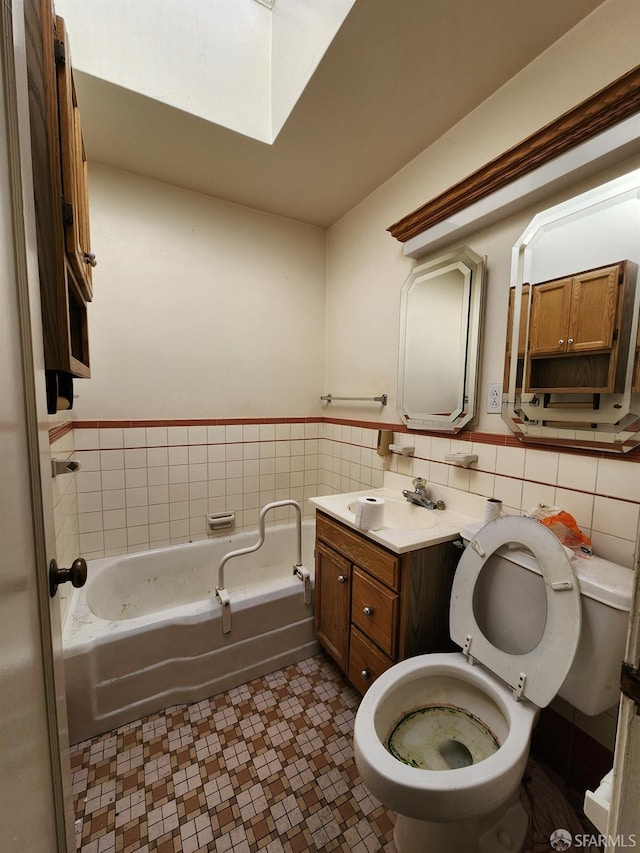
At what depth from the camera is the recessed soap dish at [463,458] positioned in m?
1.44

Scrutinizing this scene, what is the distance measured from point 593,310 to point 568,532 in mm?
714

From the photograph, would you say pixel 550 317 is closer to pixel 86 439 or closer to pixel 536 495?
pixel 536 495

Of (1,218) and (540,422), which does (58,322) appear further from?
(540,422)

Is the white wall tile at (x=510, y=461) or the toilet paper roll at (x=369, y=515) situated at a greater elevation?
the white wall tile at (x=510, y=461)

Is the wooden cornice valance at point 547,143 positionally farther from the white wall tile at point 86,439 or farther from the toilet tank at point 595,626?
the white wall tile at point 86,439

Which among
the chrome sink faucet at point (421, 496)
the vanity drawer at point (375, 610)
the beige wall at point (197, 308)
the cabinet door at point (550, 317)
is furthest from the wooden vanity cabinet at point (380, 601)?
the beige wall at point (197, 308)

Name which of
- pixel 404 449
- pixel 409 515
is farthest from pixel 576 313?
pixel 409 515

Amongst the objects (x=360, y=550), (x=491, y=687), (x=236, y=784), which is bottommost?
(x=236, y=784)

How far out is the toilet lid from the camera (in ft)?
2.93

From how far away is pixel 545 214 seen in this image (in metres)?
1.18

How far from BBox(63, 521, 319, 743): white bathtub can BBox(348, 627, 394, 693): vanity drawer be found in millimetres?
382

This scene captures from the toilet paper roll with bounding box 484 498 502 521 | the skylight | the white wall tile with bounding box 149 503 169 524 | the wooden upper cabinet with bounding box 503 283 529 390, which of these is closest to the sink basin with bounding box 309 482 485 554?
the toilet paper roll with bounding box 484 498 502 521

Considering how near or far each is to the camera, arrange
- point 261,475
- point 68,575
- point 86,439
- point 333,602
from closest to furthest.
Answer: point 68,575 < point 333,602 < point 86,439 < point 261,475

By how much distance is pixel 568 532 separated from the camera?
3.52 feet
